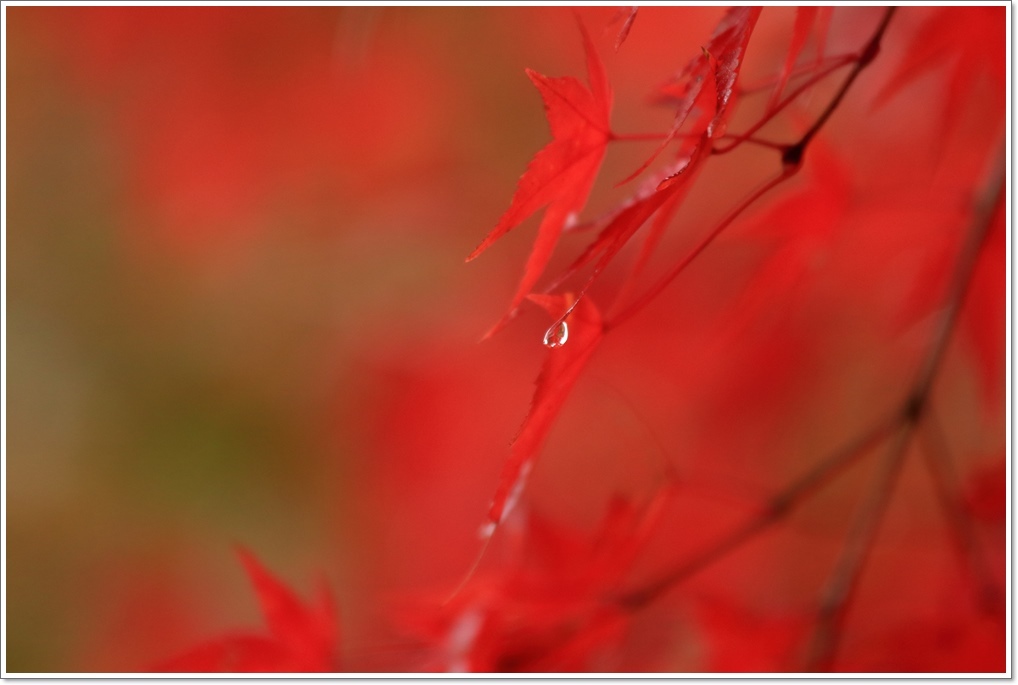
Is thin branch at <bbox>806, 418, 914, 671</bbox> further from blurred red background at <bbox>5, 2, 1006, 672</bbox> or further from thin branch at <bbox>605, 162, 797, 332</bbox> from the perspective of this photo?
blurred red background at <bbox>5, 2, 1006, 672</bbox>

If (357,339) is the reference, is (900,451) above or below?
below

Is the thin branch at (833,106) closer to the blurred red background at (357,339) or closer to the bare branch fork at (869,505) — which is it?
the bare branch fork at (869,505)

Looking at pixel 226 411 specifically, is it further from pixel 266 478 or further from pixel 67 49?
pixel 67 49

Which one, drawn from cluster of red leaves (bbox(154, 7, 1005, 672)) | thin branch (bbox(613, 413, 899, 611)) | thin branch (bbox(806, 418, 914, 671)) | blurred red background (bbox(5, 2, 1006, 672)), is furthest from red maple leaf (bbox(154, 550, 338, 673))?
blurred red background (bbox(5, 2, 1006, 672))

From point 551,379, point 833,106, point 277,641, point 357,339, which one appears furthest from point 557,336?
point 357,339

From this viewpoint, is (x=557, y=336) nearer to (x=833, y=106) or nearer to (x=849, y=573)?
(x=833, y=106)

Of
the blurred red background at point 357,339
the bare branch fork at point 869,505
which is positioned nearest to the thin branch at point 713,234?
the bare branch fork at point 869,505

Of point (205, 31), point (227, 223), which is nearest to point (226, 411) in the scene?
point (227, 223)
